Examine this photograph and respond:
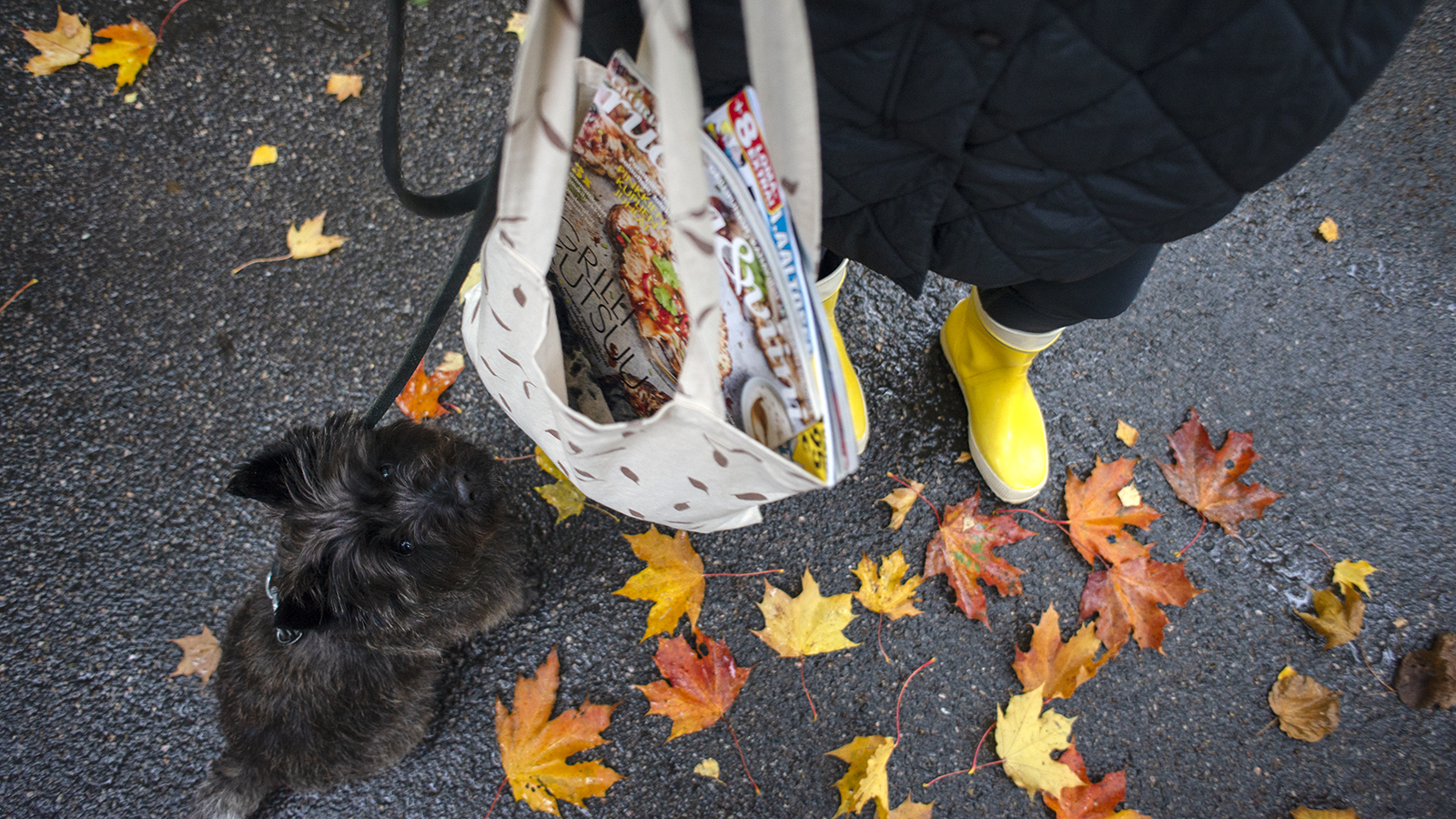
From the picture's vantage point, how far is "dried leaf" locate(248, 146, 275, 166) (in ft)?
7.72

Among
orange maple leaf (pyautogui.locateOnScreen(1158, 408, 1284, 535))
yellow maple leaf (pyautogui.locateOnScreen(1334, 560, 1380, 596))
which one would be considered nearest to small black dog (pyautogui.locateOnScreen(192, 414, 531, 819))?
orange maple leaf (pyautogui.locateOnScreen(1158, 408, 1284, 535))

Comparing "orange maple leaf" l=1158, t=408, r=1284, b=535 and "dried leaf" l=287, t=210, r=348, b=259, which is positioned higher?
"dried leaf" l=287, t=210, r=348, b=259

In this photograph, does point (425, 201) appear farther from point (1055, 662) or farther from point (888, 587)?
point (1055, 662)

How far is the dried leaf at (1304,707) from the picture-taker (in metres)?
1.83

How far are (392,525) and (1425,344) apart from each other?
3.22 m

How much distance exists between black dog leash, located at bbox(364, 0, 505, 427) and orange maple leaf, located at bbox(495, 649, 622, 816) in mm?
988

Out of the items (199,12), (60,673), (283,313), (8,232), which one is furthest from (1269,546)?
(8,232)

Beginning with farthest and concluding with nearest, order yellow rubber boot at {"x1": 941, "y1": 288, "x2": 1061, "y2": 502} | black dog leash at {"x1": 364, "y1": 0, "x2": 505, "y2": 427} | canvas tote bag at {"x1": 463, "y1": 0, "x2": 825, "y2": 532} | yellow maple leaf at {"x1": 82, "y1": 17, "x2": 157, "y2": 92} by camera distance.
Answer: yellow maple leaf at {"x1": 82, "y1": 17, "x2": 157, "y2": 92} → yellow rubber boot at {"x1": 941, "y1": 288, "x2": 1061, "y2": 502} → black dog leash at {"x1": 364, "y1": 0, "x2": 505, "y2": 427} → canvas tote bag at {"x1": 463, "y1": 0, "x2": 825, "y2": 532}

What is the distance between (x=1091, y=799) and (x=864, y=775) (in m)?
0.61

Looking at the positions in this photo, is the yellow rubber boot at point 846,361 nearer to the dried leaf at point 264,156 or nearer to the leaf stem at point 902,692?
the leaf stem at point 902,692

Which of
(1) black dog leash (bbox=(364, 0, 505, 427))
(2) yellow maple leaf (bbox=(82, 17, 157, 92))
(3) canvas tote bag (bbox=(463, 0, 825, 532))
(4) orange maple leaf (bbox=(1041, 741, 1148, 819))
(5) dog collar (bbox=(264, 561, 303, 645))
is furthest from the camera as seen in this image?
(2) yellow maple leaf (bbox=(82, 17, 157, 92))

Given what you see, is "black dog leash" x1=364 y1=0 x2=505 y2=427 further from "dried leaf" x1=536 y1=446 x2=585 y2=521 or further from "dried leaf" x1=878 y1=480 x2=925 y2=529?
"dried leaf" x1=878 y1=480 x2=925 y2=529

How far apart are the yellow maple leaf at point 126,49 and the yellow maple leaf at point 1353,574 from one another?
14.4ft

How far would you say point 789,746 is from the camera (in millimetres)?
1840
